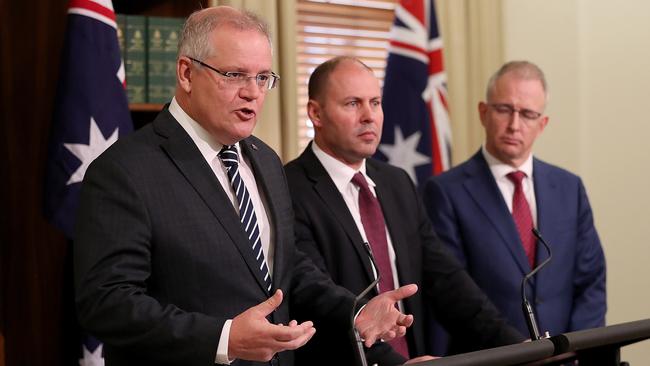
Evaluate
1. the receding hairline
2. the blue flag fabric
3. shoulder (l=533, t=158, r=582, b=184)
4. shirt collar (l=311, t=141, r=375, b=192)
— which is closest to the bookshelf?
the blue flag fabric

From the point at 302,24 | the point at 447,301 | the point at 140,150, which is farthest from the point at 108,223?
the point at 302,24

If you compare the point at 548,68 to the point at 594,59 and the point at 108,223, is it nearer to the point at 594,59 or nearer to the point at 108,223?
the point at 594,59

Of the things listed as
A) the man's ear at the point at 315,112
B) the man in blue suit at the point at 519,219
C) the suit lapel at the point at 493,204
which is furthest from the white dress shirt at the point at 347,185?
the suit lapel at the point at 493,204

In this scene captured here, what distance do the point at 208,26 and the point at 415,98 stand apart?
78.4 inches

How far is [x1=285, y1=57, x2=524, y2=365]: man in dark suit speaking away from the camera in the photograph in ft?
9.53

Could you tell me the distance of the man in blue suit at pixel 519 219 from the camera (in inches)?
135

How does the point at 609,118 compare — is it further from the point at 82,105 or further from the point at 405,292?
the point at 405,292

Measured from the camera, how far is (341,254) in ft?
9.50

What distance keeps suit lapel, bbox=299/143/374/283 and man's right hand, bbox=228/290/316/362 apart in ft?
3.14

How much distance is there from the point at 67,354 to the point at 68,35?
131cm

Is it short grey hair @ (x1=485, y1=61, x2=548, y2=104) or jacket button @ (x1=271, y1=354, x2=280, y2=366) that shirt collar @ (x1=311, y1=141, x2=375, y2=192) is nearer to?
jacket button @ (x1=271, y1=354, x2=280, y2=366)

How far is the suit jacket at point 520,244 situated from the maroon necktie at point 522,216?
0.05 m

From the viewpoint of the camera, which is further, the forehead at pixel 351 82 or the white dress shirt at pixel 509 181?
the white dress shirt at pixel 509 181

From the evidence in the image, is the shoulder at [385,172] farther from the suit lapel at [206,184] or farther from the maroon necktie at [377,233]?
the suit lapel at [206,184]
